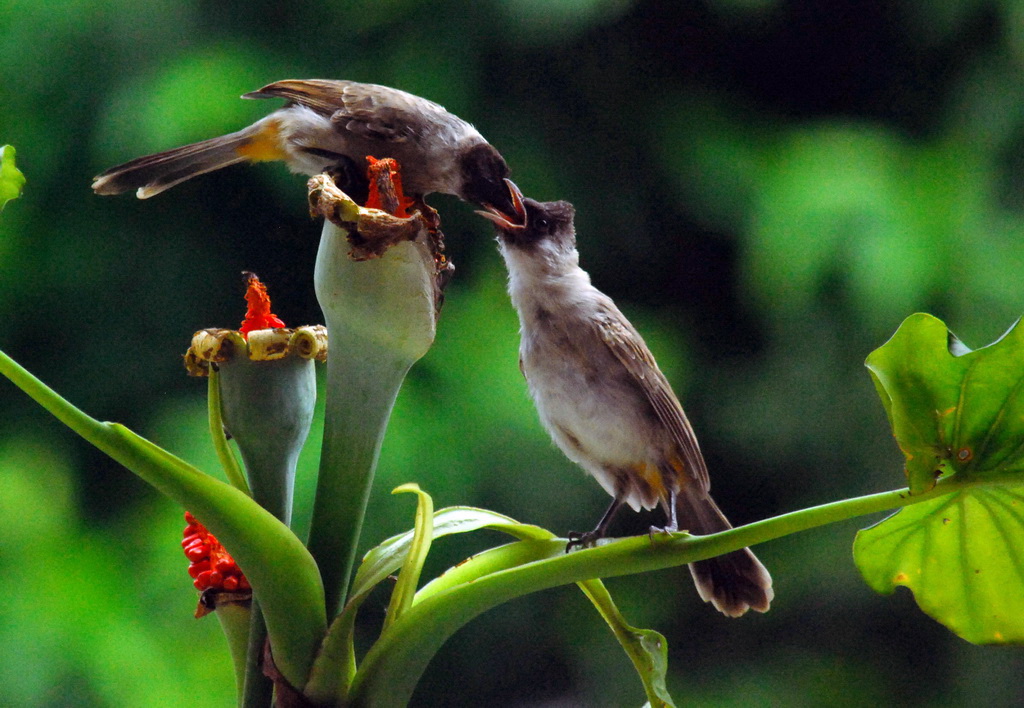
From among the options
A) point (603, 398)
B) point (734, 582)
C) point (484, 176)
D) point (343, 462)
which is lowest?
point (734, 582)

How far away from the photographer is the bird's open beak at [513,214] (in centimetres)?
95

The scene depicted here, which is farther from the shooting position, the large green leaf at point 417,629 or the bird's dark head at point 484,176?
the bird's dark head at point 484,176

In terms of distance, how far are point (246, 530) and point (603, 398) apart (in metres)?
0.50

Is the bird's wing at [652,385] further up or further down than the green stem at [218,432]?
further down

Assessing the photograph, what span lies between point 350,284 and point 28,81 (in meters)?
1.47

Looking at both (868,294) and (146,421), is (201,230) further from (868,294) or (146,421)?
(868,294)

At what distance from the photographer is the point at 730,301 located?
1.91m

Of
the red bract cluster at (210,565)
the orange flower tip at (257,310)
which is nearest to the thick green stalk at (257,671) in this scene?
the red bract cluster at (210,565)

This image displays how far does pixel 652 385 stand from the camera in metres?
0.98

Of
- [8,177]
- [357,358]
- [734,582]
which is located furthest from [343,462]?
[734,582]

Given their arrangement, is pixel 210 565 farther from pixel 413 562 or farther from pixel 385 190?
pixel 385 190

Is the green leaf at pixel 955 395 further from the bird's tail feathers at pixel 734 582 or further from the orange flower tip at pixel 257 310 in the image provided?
the orange flower tip at pixel 257 310

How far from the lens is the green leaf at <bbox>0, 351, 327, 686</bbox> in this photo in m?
0.52

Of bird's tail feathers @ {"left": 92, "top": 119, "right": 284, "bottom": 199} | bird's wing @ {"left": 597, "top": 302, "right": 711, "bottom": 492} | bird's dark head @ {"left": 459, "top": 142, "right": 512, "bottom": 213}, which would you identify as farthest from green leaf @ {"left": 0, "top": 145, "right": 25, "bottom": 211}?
bird's wing @ {"left": 597, "top": 302, "right": 711, "bottom": 492}
